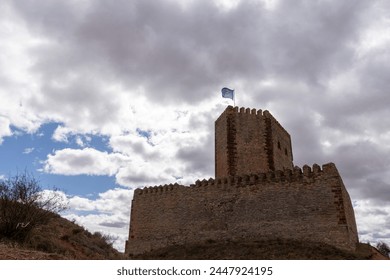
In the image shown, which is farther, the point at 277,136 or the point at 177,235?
the point at 277,136

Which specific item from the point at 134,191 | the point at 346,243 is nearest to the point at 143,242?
the point at 134,191

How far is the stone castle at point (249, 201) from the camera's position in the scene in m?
19.2

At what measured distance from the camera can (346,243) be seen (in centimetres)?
1800

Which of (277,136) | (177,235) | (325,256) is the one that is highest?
(277,136)

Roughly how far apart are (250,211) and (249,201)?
643mm

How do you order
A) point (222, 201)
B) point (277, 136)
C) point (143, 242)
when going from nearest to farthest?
point (222, 201)
point (143, 242)
point (277, 136)

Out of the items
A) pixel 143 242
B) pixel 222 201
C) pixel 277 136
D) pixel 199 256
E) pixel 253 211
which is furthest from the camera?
pixel 277 136

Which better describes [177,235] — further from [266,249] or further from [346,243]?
[346,243]

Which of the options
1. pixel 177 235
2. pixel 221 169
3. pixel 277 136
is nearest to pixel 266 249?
pixel 177 235

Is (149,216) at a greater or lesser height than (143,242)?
greater

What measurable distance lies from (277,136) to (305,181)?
8.46 metres

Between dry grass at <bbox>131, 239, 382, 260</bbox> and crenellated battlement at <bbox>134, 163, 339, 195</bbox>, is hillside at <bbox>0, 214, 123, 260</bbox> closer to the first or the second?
dry grass at <bbox>131, 239, 382, 260</bbox>

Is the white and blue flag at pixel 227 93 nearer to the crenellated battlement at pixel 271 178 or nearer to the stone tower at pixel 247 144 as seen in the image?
the stone tower at pixel 247 144

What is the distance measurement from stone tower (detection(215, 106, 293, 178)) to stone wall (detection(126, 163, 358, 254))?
11.0ft
